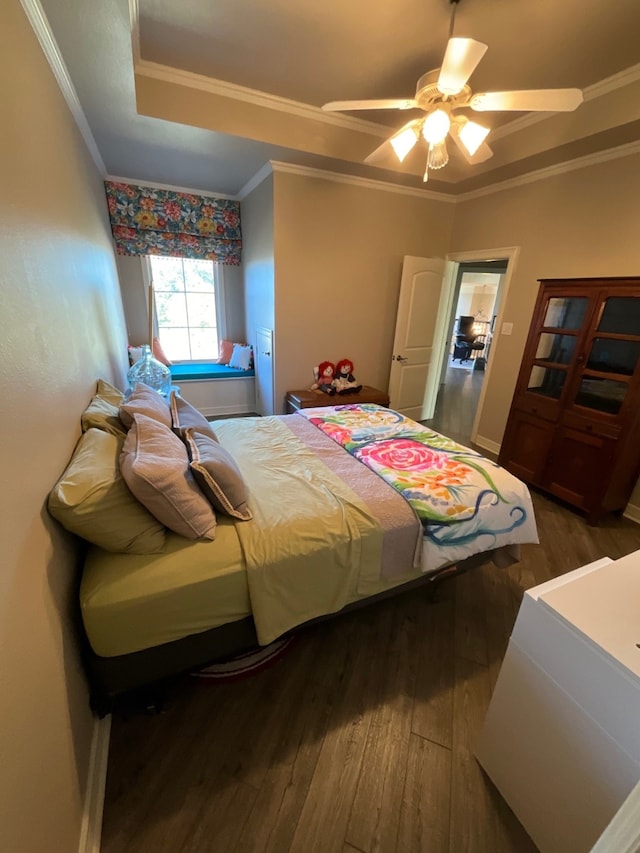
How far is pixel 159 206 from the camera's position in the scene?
3.52 m

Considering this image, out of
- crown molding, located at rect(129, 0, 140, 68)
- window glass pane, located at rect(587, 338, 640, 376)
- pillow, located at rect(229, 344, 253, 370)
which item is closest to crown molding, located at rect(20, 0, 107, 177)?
crown molding, located at rect(129, 0, 140, 68)

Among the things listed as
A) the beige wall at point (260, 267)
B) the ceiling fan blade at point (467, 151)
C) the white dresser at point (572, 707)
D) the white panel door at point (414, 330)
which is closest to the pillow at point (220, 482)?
the white dresser at point (572, 707)

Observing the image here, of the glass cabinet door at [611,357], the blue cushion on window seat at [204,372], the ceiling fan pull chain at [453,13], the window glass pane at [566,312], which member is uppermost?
the ceiling fan pull chain at [453,13]

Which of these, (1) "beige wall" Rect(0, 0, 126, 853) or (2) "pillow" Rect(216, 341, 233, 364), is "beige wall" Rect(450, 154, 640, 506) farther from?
(1) "beige wall" Rect(0, 0, 126, 853)

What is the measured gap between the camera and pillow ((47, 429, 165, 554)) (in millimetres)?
975

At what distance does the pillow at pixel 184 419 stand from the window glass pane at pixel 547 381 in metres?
2.57

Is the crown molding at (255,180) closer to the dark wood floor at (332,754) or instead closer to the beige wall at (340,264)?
the beige wall at (340,264)

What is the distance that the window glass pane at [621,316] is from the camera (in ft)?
7.13

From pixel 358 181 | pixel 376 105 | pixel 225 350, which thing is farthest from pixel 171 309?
pixel 376 105

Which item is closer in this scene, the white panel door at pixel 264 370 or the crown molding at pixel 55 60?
the crown molding at pixel 55 60

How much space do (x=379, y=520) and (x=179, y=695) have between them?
3.46 feet

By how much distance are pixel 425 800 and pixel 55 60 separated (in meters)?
3.28

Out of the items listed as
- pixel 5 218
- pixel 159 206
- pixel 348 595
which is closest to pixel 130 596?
pixel 348 595

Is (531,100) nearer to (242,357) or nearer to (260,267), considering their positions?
(260,267)
